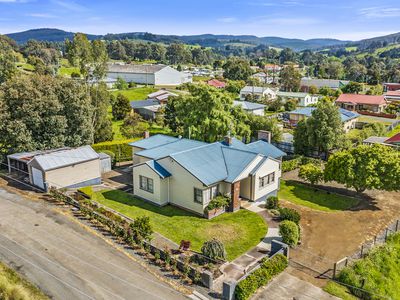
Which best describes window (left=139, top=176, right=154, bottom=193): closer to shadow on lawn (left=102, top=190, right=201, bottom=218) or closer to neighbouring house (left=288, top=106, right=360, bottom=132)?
shadow on lawn (left=102, top=190, right=201, bottom=218)

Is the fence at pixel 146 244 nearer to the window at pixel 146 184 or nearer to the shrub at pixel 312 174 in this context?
the window at pixel 146 184

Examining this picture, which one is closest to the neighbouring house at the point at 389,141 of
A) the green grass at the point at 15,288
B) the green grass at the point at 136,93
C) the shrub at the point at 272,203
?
the shrub at the point at 272,203

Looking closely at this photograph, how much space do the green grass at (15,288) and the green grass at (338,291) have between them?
1519cm

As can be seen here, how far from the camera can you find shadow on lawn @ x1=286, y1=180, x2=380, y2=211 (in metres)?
32.0

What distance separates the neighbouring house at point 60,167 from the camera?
32.1 meters

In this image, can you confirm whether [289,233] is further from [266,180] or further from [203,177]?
[266,180]

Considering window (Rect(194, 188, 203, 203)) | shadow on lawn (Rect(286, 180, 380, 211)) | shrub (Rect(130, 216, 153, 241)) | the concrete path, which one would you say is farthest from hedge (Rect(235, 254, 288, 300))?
shadow on lawn (Rect(286, 180, 380, 211))

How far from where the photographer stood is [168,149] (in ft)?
113

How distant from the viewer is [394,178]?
3086 cm

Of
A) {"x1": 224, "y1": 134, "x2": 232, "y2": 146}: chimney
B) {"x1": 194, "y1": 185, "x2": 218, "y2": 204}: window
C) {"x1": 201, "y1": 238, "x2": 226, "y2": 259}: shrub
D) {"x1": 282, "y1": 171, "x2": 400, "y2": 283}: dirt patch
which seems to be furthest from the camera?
{"x1": 224, "y1": 134, "x2": 232, "y2": 146}: chimney

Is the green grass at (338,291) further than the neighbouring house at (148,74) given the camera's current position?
No

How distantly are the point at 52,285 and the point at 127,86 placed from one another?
9092 cm

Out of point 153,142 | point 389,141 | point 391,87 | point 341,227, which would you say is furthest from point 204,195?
point 391,87

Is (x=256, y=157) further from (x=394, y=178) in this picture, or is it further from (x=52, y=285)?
(x=52, y=285)
